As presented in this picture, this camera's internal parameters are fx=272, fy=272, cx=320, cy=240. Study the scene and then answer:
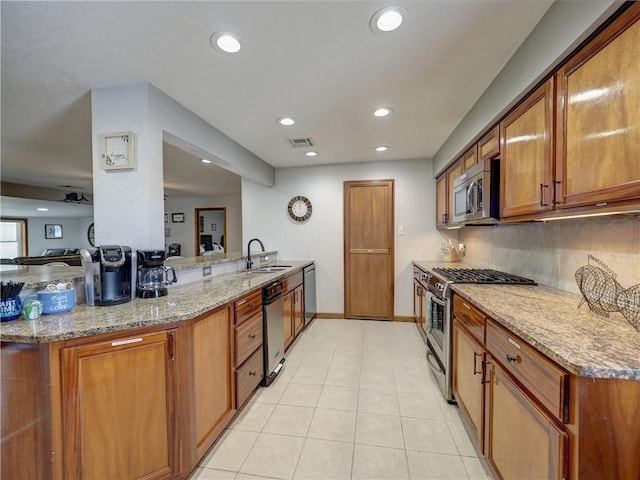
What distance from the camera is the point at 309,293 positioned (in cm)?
389

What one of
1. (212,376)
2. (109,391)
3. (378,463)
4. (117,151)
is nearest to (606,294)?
(378,463)

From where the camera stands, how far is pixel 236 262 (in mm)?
3186

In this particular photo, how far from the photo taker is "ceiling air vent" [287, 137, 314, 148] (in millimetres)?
3059

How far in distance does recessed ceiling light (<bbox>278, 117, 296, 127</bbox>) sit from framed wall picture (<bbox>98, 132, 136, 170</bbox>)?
48.1 inches

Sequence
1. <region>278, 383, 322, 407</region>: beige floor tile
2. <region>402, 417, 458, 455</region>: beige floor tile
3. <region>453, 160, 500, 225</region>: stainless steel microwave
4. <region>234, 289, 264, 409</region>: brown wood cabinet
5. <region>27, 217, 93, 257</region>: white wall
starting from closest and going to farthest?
<region>402, 417, 458, 455</region>: beige floor tile
<region>234, 289, 264, 409</region>: brown wood cabinet
<region>453, 160, 500, 225</region>: stainless steel microwave
<region>278, 383, 322, 407</region>: beige floor tile
<region>27, 217, 93, 257</region>: white wall

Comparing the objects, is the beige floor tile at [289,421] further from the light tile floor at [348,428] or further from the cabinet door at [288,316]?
the cabinet door at [288,316]

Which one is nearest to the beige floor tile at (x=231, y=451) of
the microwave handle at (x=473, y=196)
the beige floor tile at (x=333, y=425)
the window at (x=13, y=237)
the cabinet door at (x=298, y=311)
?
the beige floor tile at (x=333, y=425)

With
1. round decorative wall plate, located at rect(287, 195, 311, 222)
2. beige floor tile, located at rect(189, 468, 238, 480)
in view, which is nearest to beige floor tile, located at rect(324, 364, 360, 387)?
beige floor tile, located at rect(189, 468, 238, 480)

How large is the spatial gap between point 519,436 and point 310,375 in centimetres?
172

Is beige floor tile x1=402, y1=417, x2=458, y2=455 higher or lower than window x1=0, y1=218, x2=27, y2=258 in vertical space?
lower

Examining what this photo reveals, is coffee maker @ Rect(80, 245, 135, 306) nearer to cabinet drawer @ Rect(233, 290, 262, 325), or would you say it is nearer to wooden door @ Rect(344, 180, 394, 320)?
cabinet drawer @ Rect(233, 290, 262, 325)

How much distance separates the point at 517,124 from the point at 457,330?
4.63ft

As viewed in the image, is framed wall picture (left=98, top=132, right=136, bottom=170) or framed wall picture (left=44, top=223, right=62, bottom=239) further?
framed wall picture (left=44, top=223, right=62, bottom=239)

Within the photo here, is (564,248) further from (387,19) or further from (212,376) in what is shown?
(212,376)
